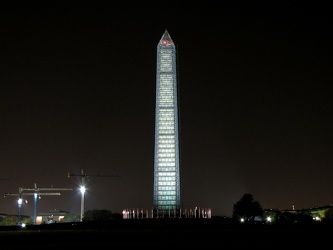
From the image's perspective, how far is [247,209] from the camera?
296ft

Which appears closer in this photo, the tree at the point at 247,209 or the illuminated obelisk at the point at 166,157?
the tree at the point at 247,209

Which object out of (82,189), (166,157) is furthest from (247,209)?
(82,189)

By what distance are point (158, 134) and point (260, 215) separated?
107 ft

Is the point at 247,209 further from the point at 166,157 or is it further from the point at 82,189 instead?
the point at 82,189

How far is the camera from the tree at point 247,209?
295 feet

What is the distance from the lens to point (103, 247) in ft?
75.6

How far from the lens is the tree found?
90.1 meters

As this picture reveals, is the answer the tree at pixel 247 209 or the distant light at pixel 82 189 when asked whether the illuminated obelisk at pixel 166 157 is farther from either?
the distant light at pixel 82 189

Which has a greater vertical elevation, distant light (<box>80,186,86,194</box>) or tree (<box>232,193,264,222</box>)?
distant light (<box>80,186,86,194</box>)

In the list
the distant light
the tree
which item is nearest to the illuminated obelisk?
the tree

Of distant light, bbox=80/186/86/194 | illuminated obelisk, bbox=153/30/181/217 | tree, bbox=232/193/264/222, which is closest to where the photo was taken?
distant light, bbox=80/186/86/194

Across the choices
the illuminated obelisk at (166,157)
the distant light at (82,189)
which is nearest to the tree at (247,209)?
the illuminated obelisk at (166,157)

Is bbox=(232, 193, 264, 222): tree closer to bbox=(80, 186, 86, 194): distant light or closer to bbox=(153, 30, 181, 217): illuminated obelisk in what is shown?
bbox=(153, 30, 181, 217): illuminated obelisk

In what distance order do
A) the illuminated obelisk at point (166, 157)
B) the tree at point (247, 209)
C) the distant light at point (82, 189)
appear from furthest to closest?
1. the illuminated obelisk at point (166, 157)
2. the tree at point (247, 209)
3. the distant light at point (82, 189)
